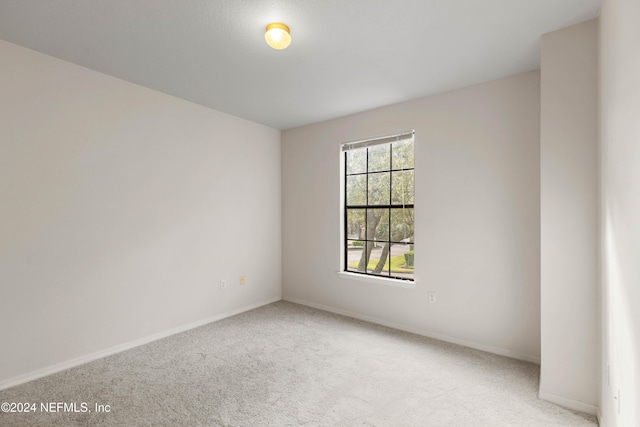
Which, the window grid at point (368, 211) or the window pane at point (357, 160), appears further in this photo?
the window pane at point (357, 160)

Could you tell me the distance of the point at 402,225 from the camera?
353 centimetres

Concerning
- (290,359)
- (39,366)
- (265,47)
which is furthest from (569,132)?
(39,366)

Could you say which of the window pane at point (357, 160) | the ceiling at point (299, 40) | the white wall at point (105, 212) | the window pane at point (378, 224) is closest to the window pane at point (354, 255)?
the window pane at point (378, 224)

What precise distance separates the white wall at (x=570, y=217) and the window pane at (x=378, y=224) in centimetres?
171

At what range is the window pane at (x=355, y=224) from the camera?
3.88 metres

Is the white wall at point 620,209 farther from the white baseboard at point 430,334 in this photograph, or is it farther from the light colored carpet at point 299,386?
the white baseboard at point 430,334

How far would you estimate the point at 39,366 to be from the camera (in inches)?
93.9

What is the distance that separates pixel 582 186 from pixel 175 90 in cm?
354

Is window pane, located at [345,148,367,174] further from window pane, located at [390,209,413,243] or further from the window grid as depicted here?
window pane, located at [390,209,413,243]

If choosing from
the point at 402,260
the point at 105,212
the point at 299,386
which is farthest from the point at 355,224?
the point at 105,212

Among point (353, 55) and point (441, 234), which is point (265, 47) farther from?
point (441, 234)

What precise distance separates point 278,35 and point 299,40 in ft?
0.77

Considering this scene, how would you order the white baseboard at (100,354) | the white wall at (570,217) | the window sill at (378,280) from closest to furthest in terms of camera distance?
the white wall at (570,217), the white baseboard at (100,354), the window sill at (378,280)

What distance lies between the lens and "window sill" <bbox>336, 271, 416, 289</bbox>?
3.36m
